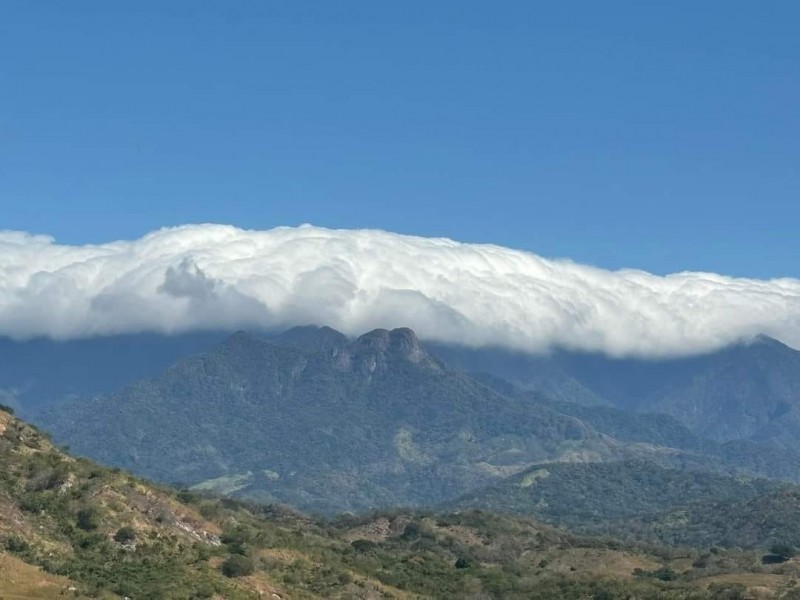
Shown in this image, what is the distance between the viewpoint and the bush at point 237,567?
174 metres

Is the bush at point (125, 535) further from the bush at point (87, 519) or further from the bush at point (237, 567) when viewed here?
the bush at point (237, 567)

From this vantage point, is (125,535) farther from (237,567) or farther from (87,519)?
(237,567)

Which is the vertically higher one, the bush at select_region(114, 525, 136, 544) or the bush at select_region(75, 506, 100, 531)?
the bush at select_region(75, 506, 100, 531)

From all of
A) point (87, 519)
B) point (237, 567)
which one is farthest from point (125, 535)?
point (237, 567)

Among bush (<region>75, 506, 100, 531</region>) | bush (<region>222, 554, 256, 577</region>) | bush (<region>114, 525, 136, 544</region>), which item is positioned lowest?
bush (<region>222, 554, 256, 577</region>)

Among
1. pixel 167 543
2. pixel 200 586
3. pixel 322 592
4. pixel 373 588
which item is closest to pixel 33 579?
pixel 200 586

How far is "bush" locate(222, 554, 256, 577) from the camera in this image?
174 metres

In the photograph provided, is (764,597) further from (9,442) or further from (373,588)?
(9,442)

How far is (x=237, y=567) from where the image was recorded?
17512cm

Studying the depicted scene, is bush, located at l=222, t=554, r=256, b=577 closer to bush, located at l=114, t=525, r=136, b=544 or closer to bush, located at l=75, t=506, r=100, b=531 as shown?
bush, located at l=114, t=525, r=136, b=544

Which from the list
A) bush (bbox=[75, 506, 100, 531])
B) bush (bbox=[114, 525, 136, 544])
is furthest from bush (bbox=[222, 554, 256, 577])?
bush (bbox=[75, 506, 100, 531])

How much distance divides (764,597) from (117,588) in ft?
325

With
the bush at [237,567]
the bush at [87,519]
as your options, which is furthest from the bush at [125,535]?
the bush at [237,567]

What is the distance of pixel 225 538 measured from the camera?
656ft
